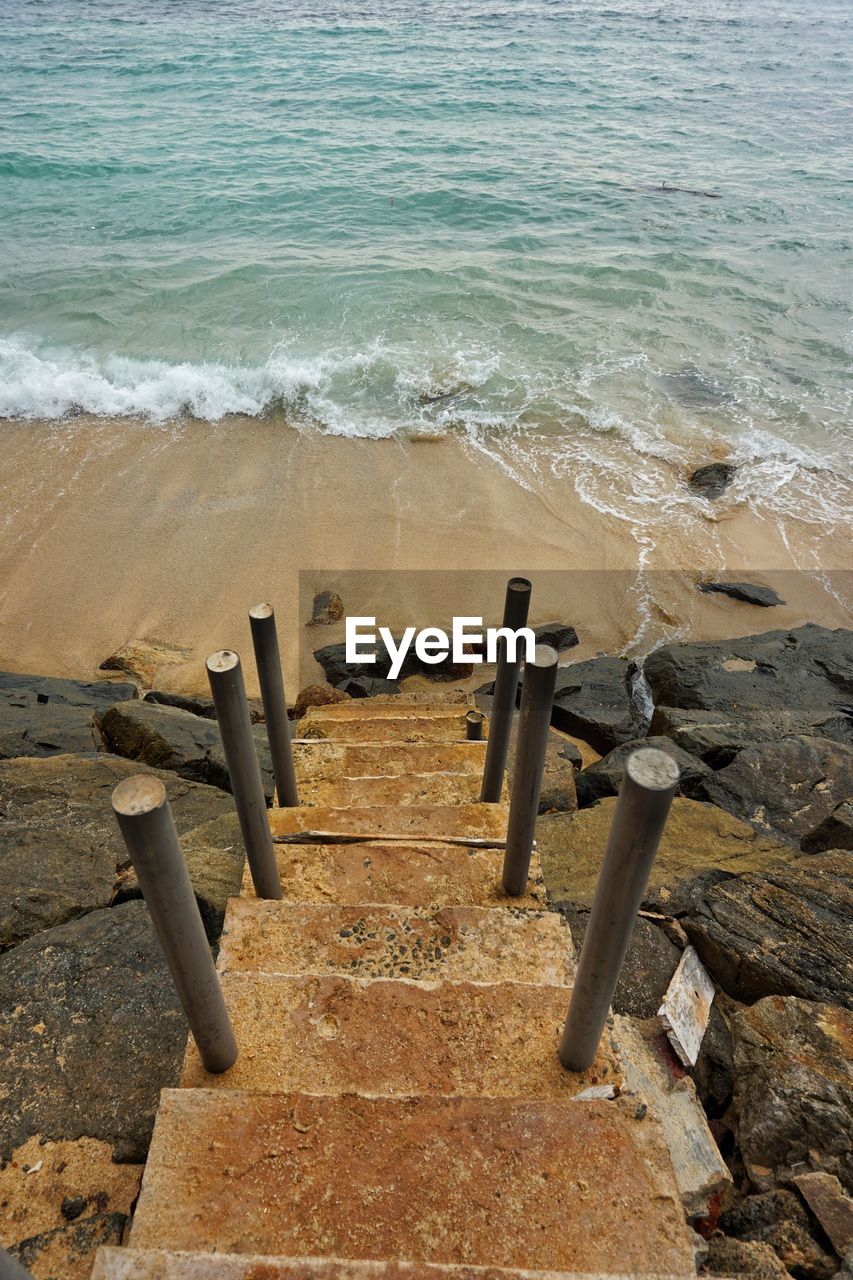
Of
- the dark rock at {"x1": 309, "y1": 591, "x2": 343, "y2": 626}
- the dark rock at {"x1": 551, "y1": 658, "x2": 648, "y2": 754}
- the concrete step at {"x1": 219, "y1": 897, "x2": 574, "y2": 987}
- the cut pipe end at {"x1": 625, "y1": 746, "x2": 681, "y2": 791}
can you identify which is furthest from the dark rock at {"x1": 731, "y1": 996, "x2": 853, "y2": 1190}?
the dark rock at {"x1": 309, "y1": 591, "x2": 343, "y2": 626}

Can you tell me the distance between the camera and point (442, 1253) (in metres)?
1.62

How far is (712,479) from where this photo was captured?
991 cm

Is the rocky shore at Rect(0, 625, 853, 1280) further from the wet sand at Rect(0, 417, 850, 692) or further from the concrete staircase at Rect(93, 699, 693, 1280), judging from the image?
the wet sand at Rect(0, 417, 850, 692)

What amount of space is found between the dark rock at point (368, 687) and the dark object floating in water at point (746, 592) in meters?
3.72

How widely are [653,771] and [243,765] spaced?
1.36m

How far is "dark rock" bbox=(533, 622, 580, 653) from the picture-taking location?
768cm

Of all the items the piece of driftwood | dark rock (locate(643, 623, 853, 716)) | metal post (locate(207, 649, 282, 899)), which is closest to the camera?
metal post (locate(207, 649, 282, 899))

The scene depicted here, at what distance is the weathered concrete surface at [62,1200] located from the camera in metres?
1.79

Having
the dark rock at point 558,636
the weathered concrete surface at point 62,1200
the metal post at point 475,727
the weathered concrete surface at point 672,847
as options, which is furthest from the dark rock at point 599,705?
the weathered concrete surface at point 62,1200

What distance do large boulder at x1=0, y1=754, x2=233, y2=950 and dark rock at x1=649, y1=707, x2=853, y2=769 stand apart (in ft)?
10.3

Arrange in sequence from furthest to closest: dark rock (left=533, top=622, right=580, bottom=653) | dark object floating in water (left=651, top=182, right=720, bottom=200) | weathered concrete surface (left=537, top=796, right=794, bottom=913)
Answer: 1. dark object floating in water (left=651, top=182, right=720, bottom=200)
2. dark rock (left=533, top=622, right=580, bottom=653)
3. weathered concrete surface (left=537, top=796, right=794, bottom=913)

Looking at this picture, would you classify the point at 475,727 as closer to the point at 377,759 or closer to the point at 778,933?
the point at 377,759

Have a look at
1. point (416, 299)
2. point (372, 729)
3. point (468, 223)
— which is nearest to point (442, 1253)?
point (372, 729)

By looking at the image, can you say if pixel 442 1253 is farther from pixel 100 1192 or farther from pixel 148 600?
pixel 148 600
